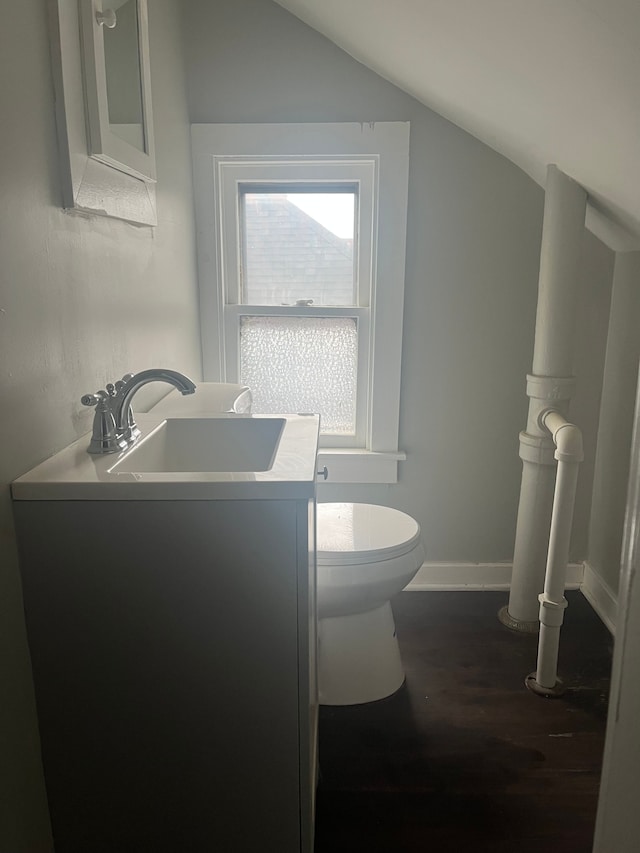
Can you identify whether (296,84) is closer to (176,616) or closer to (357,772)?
(176,616)

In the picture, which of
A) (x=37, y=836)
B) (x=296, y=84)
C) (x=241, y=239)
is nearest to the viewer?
(x=37, y=836)

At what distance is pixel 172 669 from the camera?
1080 mm

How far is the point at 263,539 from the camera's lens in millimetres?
1035

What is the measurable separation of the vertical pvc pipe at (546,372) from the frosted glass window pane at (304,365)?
0.66 m

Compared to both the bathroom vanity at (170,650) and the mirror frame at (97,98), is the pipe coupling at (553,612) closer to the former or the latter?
the bathroom vanity at (170,650)

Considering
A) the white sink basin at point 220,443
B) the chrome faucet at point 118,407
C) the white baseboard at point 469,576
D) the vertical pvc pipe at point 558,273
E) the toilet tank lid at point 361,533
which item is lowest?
the white baseboard at point 469,576

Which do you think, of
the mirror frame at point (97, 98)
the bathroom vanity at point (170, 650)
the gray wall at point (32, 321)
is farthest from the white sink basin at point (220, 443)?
the mirror frame at point (97, 98)

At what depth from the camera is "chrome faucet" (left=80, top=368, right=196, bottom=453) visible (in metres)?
1.18

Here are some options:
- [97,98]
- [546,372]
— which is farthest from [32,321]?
[546,372]

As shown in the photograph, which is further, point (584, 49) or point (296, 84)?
point (296, 84)

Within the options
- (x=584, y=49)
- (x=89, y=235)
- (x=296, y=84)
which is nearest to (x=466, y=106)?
(x=296, y=84)

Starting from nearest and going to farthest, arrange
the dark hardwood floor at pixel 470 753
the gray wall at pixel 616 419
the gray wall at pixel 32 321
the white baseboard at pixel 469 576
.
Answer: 1. the gray wall at pixel 32 321
2. the dark hardwood floor at pixel 470 753
3. the gray wall at pixel 616 419
4. the white baseboard at pixel 469 576

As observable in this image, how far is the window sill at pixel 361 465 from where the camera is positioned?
7.64 feet

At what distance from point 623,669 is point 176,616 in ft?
2.48
